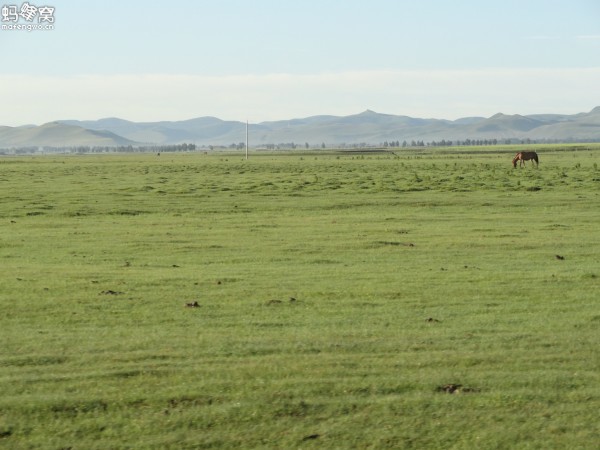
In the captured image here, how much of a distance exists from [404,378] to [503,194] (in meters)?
26.9

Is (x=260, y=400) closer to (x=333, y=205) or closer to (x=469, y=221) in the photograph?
(x=469, y=221)

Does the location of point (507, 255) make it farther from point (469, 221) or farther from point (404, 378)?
point (404, 378)

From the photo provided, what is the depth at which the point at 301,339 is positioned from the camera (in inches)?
386

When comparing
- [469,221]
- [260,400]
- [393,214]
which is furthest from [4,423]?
[393,214]

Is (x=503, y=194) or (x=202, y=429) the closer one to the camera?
(x=202, y=429)

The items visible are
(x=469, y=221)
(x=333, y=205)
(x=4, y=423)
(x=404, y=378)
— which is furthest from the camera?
(x=333, y=205)

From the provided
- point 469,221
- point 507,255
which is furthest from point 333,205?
point 507,255

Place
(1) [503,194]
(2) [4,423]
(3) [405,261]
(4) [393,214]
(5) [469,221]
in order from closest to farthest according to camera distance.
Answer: (2) [4,423]
(3) [405,261]
(5) [469,221]
(4) [393,214]
(1) [503,194]

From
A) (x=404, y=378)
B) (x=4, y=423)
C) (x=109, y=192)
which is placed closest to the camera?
(x=4, y=423)

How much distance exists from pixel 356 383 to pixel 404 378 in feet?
1.39

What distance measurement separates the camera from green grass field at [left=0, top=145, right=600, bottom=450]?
23.5 ft

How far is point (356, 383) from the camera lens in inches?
319

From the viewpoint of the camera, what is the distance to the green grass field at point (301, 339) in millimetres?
7172

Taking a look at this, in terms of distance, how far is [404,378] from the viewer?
823 centimetres
